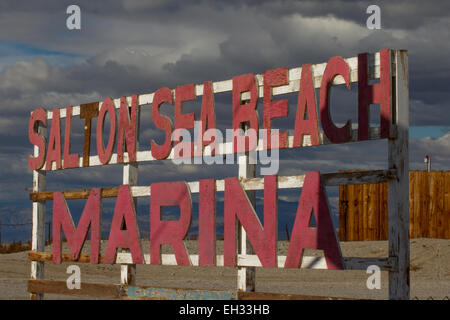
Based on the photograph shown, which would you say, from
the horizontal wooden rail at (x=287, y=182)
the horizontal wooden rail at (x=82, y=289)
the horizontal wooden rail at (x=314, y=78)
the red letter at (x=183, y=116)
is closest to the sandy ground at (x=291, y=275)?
the horizontal wooden rail at (x=82, y=289)

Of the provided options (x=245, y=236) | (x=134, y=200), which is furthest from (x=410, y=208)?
(x=245, y=236)

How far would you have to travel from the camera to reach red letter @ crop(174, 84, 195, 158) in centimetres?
1096

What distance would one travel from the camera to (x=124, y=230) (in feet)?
38.7

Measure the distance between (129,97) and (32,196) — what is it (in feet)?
11.4

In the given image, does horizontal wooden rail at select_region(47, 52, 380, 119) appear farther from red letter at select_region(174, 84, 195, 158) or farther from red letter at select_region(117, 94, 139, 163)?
red letter at select_region(117, 94, 139, 163)

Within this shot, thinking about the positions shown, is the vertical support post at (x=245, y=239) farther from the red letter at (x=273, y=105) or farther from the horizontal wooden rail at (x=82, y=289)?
the horizontal wooden rail at (x=82, y=289)

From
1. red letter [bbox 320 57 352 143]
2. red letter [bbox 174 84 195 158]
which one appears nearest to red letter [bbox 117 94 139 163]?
red letter [bbox 174 84 195 158]

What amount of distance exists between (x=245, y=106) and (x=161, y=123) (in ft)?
6.59

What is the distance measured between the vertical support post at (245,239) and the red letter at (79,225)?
134 inches

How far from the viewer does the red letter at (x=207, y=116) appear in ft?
34.9

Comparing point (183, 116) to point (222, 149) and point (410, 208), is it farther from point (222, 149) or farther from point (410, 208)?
point (410, 208)

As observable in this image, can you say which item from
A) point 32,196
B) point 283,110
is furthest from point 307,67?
point 32,196
